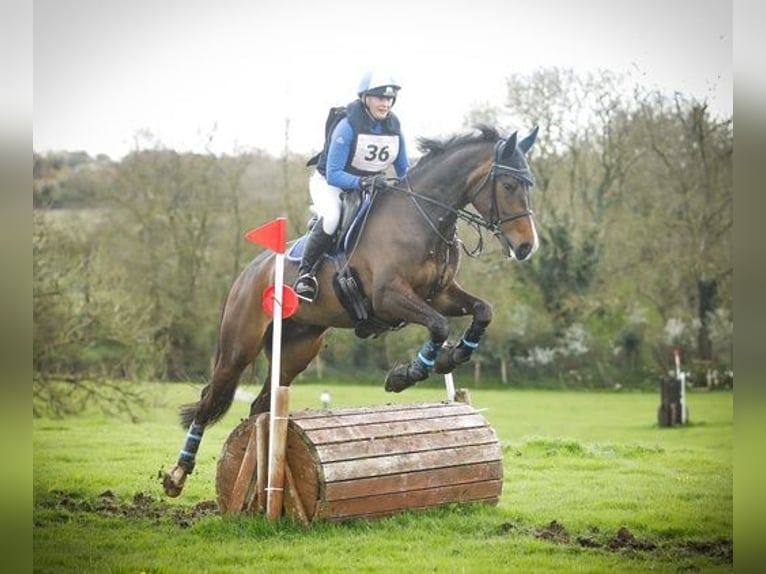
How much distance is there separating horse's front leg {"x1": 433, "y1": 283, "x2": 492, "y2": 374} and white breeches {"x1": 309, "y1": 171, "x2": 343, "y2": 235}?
1.98 ft

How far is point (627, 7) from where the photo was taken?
5766 mm

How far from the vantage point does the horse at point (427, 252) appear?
529 cm

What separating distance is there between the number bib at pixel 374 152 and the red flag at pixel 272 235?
1.58 ft

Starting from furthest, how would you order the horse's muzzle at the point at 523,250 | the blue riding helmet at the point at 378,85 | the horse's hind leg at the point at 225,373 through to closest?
the horse's hind leg at the point at 225,373 → the blue riding helmet at the point at 378,85 → the horse's muzzle at the point at 523,250

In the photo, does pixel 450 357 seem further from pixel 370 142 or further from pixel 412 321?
pixel 370 142

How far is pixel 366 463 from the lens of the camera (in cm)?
532

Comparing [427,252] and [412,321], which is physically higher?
[427,252]

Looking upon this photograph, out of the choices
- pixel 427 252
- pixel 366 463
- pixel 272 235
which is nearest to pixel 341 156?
pixel 272 235

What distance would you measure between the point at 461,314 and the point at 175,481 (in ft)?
5.51

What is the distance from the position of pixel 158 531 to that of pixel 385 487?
117 cm

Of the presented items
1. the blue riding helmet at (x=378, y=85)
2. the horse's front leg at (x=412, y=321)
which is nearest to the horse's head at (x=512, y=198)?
the horse's front leg at (x=412, y=321)

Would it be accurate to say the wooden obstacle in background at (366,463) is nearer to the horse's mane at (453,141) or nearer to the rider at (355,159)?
the rider at (355,159)
